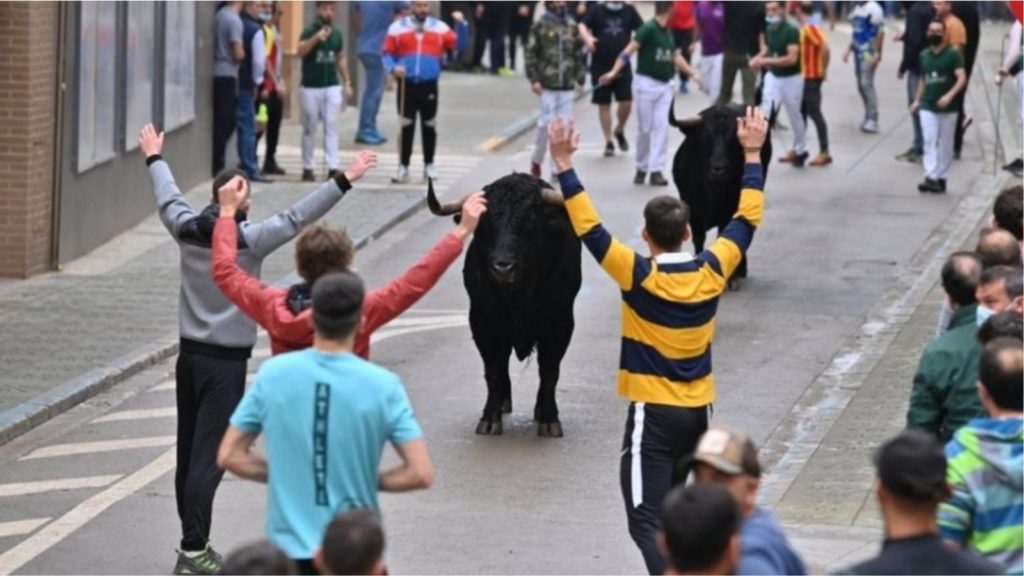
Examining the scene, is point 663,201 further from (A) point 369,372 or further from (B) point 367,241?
(B) point 367,241

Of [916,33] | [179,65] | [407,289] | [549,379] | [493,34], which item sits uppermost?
[916,33]

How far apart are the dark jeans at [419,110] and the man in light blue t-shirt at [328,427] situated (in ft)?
57.2

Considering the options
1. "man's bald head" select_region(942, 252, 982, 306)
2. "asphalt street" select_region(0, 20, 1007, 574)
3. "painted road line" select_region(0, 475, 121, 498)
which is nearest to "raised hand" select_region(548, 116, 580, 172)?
"man's bald head" select_region(942, 252, 982, 306)

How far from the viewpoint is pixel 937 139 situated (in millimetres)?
24172

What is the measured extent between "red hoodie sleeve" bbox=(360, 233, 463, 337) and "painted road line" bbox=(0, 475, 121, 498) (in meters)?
4.22

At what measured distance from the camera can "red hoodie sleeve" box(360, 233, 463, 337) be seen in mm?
8312

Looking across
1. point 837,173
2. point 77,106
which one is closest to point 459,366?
point 77,106

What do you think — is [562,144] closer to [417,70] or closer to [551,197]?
[551,197]

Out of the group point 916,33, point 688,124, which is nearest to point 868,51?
point 916,33

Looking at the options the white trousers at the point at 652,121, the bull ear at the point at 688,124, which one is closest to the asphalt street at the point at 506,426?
the white trousers at the point at 652,121

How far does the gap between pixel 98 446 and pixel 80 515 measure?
5.66ft

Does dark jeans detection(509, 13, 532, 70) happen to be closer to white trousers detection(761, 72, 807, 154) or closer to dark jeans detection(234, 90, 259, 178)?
white trousers detection(761, 72, 807, 154)

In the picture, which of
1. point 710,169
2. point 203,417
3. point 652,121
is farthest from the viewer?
point 652,121

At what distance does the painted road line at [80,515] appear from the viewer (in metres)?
10.6
